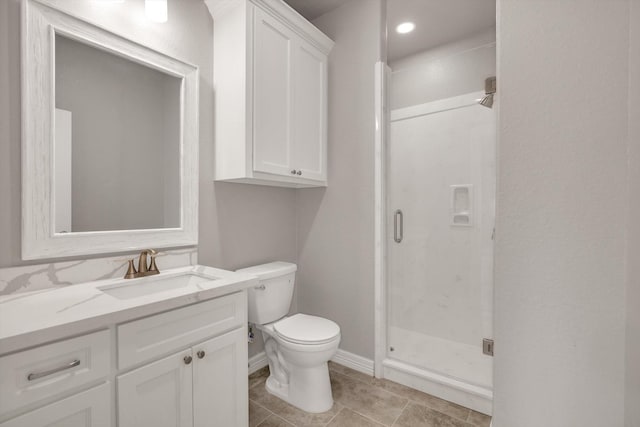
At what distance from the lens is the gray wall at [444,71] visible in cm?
230

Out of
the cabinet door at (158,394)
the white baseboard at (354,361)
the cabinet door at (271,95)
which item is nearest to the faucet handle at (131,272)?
the cabinet door at (158,394)

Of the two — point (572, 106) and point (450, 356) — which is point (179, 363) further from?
point (450, 356)

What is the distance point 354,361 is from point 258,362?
69cm

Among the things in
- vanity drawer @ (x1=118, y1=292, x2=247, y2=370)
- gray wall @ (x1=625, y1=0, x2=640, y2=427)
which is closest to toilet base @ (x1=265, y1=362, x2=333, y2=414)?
vanity drawer @ (x1=118, y1=292, x2=247, y2=370)

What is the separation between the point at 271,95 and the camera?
5.96 feet

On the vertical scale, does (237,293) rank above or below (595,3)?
below

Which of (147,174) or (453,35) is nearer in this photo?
(147,174)

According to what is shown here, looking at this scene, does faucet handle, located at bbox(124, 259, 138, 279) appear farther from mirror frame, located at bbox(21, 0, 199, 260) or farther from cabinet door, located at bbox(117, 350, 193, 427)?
cabinet door, located at bbox(117, 350, 193, 427)

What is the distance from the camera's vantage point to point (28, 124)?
3.88 feet

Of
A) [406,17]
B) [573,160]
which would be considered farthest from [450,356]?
[406,17]

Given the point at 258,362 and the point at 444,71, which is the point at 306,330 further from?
the point at 444,71

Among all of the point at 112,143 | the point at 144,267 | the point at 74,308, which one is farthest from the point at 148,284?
the point at 112,143

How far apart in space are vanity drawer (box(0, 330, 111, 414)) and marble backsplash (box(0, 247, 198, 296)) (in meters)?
0.52

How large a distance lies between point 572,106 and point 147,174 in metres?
1.78
